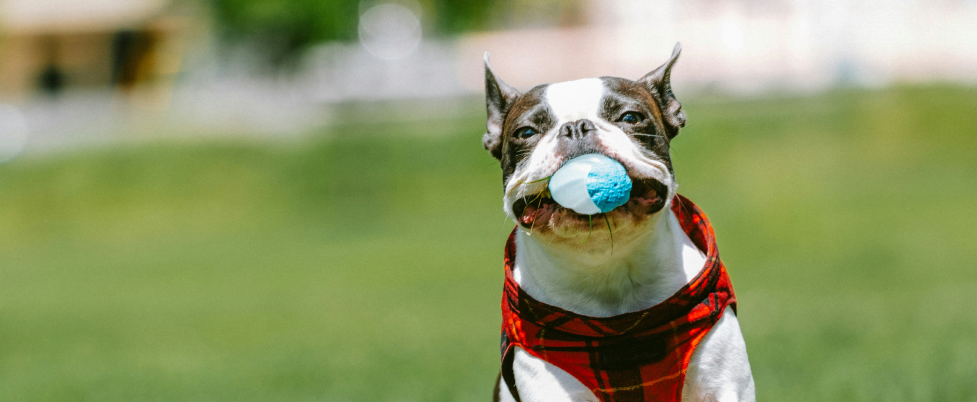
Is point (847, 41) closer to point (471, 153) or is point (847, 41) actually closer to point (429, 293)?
point (471, 153)

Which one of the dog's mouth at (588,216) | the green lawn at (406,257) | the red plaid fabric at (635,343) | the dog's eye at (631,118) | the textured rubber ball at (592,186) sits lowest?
the green lawn at (406,257)

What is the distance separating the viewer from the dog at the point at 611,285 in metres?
3.93

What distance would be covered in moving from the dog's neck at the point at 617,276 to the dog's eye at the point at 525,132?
0.42 meters

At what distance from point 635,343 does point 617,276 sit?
0.29 meters

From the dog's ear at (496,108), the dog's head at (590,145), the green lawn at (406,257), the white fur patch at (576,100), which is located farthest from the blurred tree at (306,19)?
the white fur patch at (576,100)

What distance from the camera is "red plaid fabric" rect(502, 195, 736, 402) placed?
396cm

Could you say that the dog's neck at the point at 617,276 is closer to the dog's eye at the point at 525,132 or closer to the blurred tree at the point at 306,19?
the dog's eye at the point at 525,132

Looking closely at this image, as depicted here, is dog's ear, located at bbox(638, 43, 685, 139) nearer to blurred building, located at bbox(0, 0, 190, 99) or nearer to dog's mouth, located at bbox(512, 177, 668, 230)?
dog's mouth, located at bbox(512, 177, 668, 230)

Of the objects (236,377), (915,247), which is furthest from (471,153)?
(236,377)

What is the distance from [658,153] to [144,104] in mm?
34736

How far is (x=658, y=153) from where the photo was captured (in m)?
4.23

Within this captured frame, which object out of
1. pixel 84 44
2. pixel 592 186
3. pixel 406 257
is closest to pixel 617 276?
pixel 592 186

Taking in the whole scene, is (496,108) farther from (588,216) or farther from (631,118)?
(588,216)

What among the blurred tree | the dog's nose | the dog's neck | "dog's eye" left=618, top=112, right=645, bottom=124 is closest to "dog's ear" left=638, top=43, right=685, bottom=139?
"dog's eye" left=618, top=112, right=645, bottom=124
